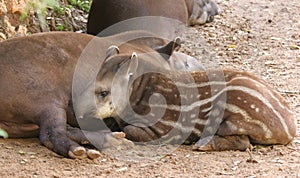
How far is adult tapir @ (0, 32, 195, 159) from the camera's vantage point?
4992 millimetres

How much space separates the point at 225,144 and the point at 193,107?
0.39m

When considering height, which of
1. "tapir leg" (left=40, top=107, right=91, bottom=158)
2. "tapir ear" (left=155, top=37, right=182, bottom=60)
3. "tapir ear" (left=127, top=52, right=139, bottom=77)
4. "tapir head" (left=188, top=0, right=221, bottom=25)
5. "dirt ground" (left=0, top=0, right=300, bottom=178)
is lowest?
"tapir head" (left=188, top=0, right=221, bottom=25)

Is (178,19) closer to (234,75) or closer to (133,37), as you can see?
(133,37)

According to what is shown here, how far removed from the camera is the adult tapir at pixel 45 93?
197 inches

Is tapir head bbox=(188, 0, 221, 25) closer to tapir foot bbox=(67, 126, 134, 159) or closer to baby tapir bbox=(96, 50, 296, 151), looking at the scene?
baby tapir bbox=(96, 50, 296, 151)

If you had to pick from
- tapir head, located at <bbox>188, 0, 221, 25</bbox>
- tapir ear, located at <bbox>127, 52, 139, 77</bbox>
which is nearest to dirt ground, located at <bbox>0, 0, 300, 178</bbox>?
tapir ear, located at <bbox>127, 52, 139, 77</bbox>

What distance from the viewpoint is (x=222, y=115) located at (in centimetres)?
514

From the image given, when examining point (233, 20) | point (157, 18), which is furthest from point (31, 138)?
point (233, 20)

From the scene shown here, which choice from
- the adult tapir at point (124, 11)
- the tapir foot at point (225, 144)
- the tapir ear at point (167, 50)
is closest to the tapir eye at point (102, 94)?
the tapir foot at point (225, 144)

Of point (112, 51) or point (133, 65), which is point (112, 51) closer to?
point (112, 51)

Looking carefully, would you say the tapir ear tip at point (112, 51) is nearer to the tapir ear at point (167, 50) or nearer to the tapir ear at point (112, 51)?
the tapir ear at point (112, 51)

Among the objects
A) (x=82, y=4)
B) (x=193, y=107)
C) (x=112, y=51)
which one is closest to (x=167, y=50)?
(x=112, y=51)

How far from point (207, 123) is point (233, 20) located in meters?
4.73

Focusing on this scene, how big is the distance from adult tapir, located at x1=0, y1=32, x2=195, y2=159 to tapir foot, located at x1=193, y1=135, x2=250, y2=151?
0.59 m
